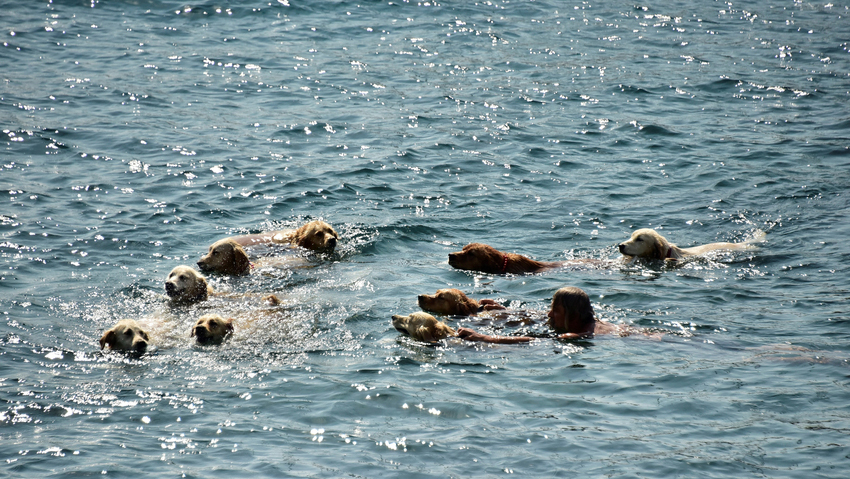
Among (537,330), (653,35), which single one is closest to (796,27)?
(653,35)

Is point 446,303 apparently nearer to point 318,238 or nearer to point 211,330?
point 211,330

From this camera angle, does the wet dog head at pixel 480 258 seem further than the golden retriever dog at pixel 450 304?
Yes

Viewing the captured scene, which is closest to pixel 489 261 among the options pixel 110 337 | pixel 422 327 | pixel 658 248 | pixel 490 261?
pixel 490 261

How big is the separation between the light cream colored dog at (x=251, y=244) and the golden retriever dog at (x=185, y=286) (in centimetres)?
91

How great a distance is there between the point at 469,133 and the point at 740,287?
27.4ft

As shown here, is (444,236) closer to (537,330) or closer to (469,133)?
(537,330)

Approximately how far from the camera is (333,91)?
2048 centimetres

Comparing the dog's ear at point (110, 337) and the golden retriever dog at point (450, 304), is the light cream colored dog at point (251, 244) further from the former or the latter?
the golden retriever dog at point (450, 304)

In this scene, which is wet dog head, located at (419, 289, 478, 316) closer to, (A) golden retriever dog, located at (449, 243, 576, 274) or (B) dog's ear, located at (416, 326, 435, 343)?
(B) dog's ear, located at (416, 326, 435, 343)

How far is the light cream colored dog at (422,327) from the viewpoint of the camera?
29.1 ft

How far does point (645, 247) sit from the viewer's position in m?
11.7

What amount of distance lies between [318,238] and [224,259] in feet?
4.96

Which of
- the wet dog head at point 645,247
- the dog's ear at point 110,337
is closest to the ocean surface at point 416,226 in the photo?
the dog's ear at point 110,337

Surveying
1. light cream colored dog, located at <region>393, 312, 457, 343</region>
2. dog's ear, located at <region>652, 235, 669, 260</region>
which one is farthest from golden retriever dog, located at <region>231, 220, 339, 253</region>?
dog's ear, located at <region>652, 235, 669, 260</region>
